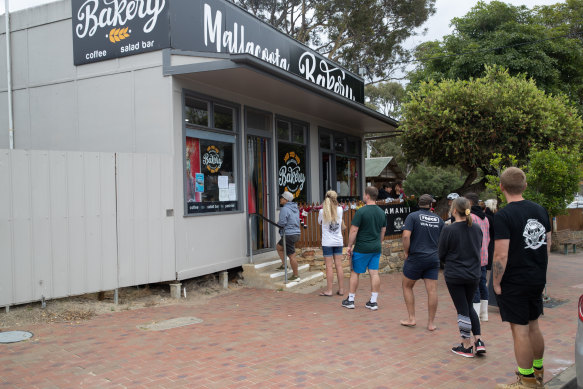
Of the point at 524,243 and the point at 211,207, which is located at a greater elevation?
the point at 211,207

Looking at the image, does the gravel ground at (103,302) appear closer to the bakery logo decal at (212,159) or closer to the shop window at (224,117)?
the bakery logo decal at (212,159)

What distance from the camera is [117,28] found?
8.28 m

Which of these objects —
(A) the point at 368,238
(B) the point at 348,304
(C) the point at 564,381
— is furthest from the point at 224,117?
(C) the point at 564,381

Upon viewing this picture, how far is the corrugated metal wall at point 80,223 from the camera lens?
612cm

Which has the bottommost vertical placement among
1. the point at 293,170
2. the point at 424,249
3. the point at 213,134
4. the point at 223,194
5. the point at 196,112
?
the point at 424,249

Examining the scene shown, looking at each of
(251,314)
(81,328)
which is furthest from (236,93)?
(81,328)

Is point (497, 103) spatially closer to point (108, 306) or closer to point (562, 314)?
point (562, 314)

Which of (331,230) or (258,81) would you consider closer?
(331,230)

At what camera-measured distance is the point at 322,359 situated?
16.2 feet

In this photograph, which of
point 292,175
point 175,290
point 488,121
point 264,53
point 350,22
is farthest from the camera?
point 350,22

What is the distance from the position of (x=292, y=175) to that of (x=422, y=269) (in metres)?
5.63

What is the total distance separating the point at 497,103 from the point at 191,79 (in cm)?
690

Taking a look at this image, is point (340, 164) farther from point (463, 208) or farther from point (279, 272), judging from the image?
point (463, 208)

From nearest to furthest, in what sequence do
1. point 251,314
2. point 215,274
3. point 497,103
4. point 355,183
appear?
point 251,314 < point 215,274 < point 497,103 < point 355,183
